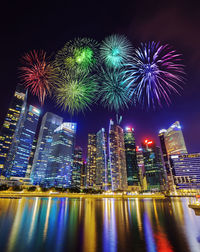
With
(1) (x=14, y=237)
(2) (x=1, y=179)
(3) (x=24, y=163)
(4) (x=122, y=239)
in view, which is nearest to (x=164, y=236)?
(4) (x=122, y=239)

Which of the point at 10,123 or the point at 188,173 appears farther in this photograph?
the point at 188,173

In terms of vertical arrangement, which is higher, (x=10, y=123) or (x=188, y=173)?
(x=10, y=123)

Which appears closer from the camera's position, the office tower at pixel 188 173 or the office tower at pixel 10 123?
the office tower at pixel 10 123

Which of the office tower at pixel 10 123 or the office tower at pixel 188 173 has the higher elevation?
the office tower at pixel 10 123

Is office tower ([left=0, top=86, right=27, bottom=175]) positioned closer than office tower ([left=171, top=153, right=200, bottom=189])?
Yes

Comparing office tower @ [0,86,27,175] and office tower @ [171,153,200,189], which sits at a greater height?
office tower @ [0,86,27,175]
